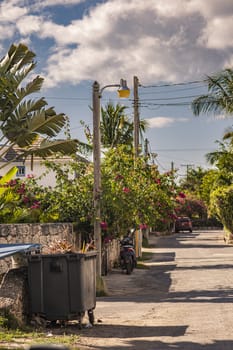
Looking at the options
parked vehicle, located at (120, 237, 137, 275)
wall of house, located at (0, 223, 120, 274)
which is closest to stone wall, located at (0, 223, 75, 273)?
wall of house, located at (0, 223, 120, 274)

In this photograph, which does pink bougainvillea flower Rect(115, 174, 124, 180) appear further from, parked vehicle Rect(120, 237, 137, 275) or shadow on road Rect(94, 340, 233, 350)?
shadow on road Rect(94, 340, 233, 350)

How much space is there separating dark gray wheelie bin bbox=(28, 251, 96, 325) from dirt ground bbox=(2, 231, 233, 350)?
0.34 metres

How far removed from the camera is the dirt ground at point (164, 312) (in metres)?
10.5

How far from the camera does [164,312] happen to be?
13.9 metres

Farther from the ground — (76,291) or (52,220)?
(52,220)

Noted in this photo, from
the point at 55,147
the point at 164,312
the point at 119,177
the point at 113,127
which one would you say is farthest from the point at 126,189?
the point at 113,127

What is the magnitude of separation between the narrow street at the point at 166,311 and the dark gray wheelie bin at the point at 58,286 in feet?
1.60

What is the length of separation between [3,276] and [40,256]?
75 cm

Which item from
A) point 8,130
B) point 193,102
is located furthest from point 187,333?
point 193,102

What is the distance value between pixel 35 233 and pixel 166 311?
4831 millimetres

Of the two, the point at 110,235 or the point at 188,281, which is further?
the point at 110,235

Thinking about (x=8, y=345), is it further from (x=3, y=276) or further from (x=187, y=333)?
(x=187, y=333)

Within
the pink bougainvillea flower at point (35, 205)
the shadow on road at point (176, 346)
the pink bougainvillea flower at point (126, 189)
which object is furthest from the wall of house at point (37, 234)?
the shadow on road at point (176, 346)

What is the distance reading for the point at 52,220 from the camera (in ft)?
69.5
